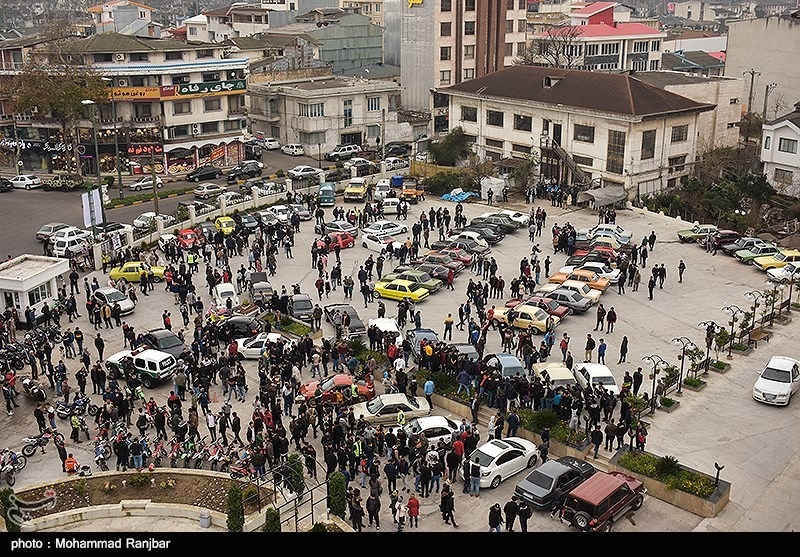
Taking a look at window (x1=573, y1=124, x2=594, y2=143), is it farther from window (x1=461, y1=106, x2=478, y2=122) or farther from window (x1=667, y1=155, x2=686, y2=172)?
window (x1=461, y1=106, x2=478, y2=122)

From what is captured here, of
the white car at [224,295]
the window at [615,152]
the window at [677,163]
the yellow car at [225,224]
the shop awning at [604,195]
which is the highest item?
the window at [615,152]

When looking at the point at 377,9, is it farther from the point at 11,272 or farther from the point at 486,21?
the point at 11,272

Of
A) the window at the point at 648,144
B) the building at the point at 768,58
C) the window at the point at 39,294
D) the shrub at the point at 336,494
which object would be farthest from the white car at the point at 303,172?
the shrub at the point at 336,494

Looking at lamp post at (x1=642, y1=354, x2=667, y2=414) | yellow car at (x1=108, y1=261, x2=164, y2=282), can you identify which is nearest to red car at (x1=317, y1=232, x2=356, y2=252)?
yellow car at (x1=108, y1=261, x2=164, y2=282)

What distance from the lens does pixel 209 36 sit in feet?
357

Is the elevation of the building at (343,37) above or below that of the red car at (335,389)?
above

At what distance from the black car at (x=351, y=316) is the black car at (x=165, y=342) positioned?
6.43 meters

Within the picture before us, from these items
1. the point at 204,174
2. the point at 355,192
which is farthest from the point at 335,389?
the point at 204,174

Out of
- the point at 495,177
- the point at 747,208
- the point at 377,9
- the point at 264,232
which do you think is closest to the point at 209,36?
the point at 377,9

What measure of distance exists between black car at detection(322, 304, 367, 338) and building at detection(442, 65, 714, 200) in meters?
25.5

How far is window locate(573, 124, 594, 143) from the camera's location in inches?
2366

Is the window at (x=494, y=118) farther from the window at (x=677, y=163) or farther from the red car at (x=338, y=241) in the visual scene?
the red car at (x=338, y=241)

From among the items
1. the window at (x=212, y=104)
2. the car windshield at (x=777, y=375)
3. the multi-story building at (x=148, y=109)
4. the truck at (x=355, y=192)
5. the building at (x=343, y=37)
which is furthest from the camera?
the building at (x=343, y=37)

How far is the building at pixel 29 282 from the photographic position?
125 ft
